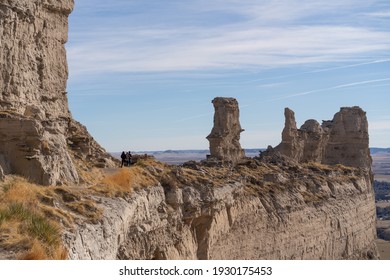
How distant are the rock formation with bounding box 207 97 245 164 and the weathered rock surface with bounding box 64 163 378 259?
3729 millimetres

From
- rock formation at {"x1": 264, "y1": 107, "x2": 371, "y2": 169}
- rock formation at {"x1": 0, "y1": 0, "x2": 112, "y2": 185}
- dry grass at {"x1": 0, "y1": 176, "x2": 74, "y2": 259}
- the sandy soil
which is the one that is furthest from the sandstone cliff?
rock formation at {"x1": 264, "y1": 107, "x2": 371, "y2": 169}

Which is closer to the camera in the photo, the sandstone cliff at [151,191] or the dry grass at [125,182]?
the sandstone cliff at [151,191]

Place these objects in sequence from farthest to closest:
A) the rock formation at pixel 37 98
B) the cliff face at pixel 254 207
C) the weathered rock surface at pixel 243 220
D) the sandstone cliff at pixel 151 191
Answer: the cliff face at pixel 254 207 < the weathered rock surface at pixel 243 220 < the rock formation at pixel 37 98 < the sandstone cliff at pixel 151 191

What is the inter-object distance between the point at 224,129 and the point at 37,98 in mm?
22596

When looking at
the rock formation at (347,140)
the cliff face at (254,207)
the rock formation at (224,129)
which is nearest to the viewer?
the cliff face at (254,207)

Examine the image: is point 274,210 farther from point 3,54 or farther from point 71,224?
point 71,224

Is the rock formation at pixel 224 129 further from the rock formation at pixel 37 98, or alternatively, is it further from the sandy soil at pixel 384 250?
the sandy soil at pixel 384 250

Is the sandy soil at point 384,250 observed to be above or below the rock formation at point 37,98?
below

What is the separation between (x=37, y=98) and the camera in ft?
72.1

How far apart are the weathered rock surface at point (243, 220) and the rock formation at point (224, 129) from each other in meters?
3.73

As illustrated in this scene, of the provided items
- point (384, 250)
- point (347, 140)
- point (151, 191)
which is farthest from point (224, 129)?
point (384, 250)

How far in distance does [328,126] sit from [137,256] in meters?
47.9

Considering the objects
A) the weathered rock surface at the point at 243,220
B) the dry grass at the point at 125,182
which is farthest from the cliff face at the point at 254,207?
the dry grass at the point at 125,182

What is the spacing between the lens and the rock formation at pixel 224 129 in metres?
43.2
